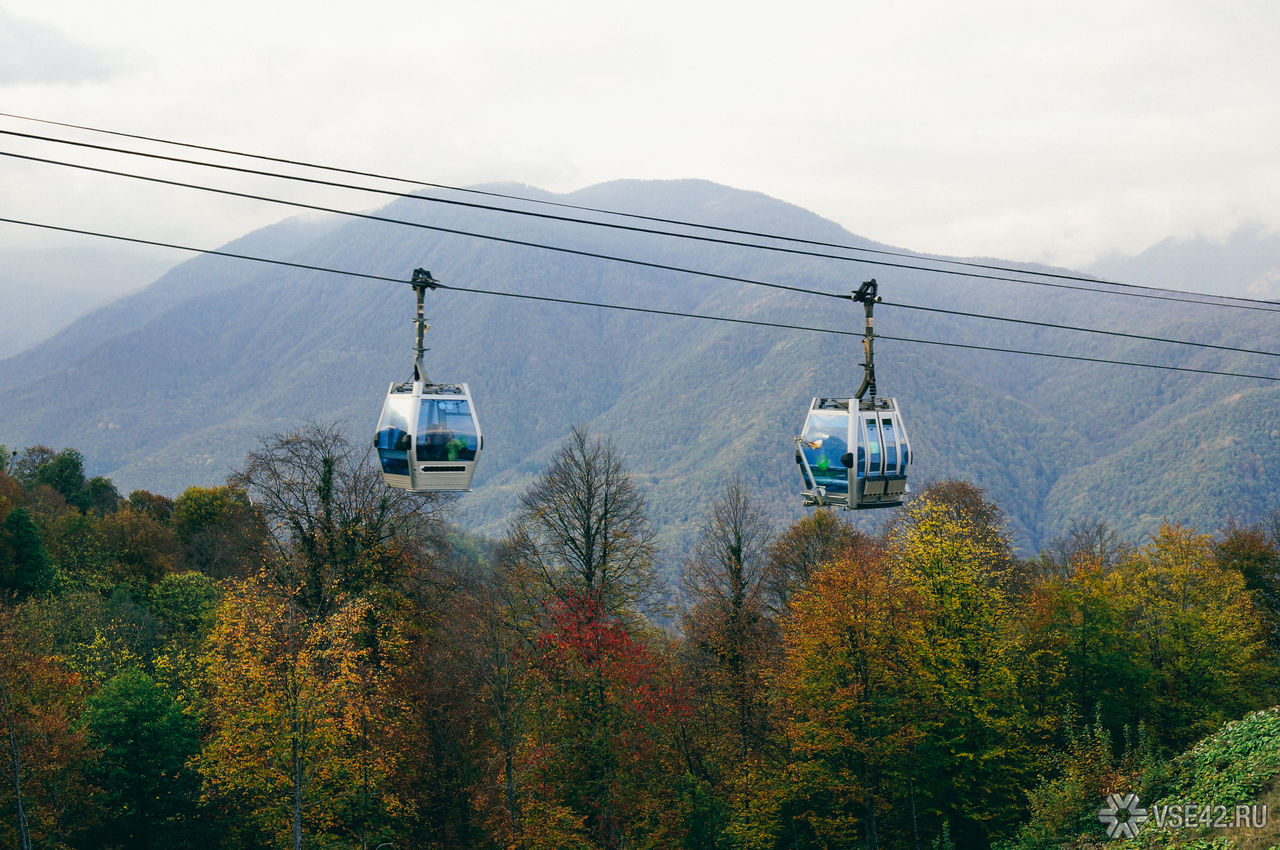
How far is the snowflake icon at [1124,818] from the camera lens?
79.9 ft

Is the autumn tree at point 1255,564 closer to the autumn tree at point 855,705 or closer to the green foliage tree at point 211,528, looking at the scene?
the autumn tree at point 855,705

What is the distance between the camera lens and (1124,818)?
992 inches

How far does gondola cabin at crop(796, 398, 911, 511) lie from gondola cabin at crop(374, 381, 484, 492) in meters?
6.21

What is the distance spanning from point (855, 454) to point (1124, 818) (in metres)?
15.7

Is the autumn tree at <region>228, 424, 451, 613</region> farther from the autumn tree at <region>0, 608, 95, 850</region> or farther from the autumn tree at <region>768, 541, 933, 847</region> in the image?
the autumn tree at <region>768, 541, 933, 847</region>

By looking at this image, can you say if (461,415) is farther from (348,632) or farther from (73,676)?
(73,676)

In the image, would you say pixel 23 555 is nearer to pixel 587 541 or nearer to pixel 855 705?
pixel 587 541

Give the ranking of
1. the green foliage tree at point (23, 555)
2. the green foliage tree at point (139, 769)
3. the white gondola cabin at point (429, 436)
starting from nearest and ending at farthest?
the white gondola cabin at point (429, 436), the green foliage tree at point (139, 769), the green foliage tree at point (23, 555)

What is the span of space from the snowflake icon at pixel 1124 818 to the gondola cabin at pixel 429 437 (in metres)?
19.8

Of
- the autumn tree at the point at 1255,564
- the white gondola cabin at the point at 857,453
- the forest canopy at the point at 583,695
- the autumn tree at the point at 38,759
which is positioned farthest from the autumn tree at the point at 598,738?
the autumn tree at the point at 1255,564

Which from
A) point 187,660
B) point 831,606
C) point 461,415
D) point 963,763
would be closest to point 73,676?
point 187,660

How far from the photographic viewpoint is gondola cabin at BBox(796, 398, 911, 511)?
17453 mm

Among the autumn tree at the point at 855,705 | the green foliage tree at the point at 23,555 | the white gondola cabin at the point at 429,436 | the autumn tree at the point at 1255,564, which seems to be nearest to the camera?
the white gondola cabin at the point at 429,436

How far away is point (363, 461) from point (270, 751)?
564 inches
